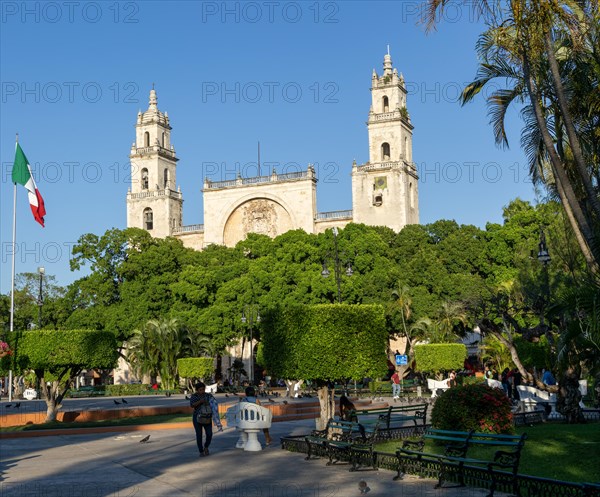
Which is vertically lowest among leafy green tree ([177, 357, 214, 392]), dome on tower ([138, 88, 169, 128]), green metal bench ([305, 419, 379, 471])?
green metal bench ([305, 419, 379, 471])

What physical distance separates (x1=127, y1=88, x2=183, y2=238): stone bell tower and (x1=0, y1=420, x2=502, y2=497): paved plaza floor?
4871 centimetres

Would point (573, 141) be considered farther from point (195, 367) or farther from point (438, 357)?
point (195, 367)

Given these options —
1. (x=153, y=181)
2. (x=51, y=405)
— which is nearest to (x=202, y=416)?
(x=51, y=405)

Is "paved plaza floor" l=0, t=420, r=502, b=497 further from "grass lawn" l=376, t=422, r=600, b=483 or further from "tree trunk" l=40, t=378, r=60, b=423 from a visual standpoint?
"tree trunk" l=40, t=378, r=60, b=423

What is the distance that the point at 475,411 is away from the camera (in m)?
13.5

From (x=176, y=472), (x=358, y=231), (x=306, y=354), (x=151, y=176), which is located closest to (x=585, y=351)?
(x=306, y=354)

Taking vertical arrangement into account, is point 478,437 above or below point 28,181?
below

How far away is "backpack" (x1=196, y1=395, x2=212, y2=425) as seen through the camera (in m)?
13.8

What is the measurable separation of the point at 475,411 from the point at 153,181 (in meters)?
54.5

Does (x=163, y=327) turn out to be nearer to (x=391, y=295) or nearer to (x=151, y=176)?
(x=391, y=295)

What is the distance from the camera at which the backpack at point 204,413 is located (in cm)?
1376

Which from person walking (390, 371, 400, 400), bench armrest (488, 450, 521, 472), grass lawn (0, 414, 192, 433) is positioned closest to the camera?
bench armrest (488, 450, 521, 472)

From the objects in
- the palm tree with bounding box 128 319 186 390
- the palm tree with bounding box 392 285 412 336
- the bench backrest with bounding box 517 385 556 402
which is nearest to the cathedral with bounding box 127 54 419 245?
the palm tree with bounding box 392 285 412 336

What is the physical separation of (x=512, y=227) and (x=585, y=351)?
35507 millimetres
